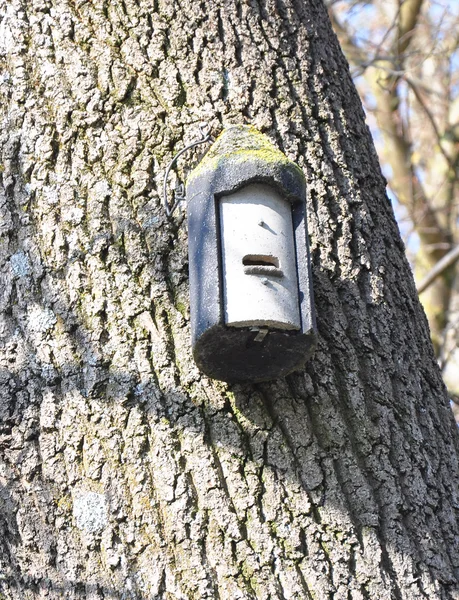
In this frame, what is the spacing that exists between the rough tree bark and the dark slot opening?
208mm

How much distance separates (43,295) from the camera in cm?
192

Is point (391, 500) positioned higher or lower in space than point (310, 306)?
lower

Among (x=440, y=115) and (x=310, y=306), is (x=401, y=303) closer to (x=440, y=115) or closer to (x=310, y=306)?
(x=310, y=306)

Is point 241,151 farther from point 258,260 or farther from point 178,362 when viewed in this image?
point 178,362

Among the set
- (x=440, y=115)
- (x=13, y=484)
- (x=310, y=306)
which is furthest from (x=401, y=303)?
(x=440, y=115)

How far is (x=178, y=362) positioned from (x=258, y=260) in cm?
29

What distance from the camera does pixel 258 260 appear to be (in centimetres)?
175

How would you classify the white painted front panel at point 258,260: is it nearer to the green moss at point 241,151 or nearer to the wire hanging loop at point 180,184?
the green moss at point 241,151

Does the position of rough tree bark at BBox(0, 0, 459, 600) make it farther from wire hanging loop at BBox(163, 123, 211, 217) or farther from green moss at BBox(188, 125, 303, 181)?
green moss at BBox(188, 125, 303, 181)

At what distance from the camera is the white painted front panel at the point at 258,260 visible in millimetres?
1681

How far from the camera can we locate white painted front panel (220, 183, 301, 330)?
1681mm

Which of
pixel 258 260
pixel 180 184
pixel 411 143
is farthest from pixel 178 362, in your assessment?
pixel 411 143

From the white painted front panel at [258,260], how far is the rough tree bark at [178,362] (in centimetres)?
20

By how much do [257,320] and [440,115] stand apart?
634 centimetres
